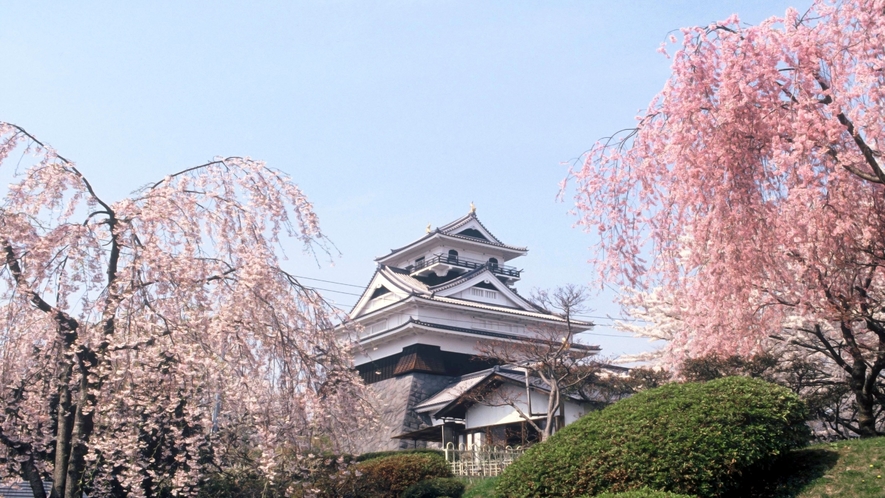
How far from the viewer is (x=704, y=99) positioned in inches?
285

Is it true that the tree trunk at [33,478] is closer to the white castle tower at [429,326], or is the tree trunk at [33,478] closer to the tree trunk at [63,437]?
the tree trunk at [63,437]

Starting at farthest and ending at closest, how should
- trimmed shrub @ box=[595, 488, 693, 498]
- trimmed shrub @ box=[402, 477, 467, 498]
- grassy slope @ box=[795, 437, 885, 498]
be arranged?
trimmed shrub @ box=[402, 477, 467, 498] < grassy slope @ box=[795, 437, 885, 498] < trimmed shrub @ box=[595, 488, 693, 498]

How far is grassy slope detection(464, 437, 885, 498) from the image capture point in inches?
317

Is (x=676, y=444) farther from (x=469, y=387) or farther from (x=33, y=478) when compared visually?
(x=469, y=387)

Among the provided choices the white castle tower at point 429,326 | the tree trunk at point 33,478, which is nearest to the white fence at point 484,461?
the white castle tower at point 429,326

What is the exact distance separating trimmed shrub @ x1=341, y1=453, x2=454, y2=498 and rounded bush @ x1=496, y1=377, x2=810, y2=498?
4959 millimetres

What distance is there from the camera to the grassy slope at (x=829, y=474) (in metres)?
8.06

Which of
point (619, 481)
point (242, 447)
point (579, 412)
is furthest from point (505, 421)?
point (619, 481)

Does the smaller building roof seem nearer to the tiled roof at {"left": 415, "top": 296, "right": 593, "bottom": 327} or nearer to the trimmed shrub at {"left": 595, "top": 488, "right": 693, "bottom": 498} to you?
the tiled roof at {"left": 415, "top": 296, "right": 593, "bottom": 327}

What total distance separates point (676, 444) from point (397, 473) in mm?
7219

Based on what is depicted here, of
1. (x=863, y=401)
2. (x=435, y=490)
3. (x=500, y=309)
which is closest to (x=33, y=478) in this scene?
(x=435, y=490)

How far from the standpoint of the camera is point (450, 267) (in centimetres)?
3431

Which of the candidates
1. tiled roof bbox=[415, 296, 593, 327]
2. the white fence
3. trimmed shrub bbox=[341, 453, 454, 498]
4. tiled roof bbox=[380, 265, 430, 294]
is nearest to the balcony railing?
tiled roof bbox=[380, 265, 430, 294]

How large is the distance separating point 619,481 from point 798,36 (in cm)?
515
